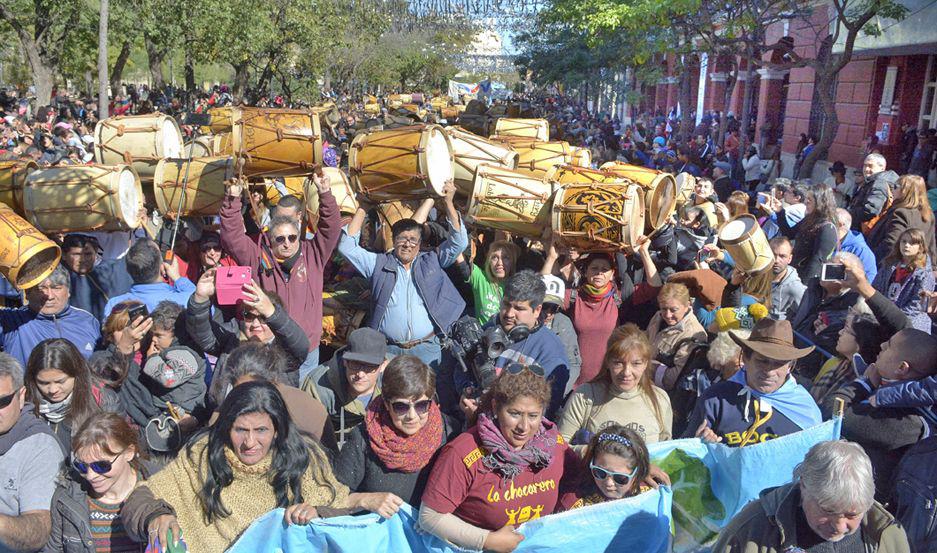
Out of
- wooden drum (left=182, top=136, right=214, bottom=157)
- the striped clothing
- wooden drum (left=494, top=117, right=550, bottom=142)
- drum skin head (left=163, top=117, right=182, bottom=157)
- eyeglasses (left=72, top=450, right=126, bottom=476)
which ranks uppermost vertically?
drum skin head (left=163, top=117, right=182, bottom=157)

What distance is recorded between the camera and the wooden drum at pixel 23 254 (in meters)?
4.49

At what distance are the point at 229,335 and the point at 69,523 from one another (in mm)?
1622

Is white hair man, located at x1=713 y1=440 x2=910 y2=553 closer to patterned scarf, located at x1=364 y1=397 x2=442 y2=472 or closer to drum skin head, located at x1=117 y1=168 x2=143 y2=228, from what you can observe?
patterned scarf, located at x1=364 y1=397 x2=442 y2=472

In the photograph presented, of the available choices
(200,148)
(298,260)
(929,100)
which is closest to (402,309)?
(298,260)

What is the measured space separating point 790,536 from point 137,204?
15.4ft

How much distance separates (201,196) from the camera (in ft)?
20.0

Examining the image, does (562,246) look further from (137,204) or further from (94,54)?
(94,54)

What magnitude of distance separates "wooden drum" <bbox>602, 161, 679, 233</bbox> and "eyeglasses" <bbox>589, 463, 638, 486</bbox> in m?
3.00

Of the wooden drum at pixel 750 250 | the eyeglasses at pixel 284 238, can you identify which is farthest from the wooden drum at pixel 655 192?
the eyeglasses at pixel 284 238

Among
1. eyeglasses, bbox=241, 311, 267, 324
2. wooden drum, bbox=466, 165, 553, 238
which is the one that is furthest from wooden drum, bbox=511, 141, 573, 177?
eyeglasses, bbox=241, 311, 267, 324

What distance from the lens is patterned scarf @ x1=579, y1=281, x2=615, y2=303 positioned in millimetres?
5176

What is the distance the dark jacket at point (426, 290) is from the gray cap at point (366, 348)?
1043mm

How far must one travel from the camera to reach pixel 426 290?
5.14 meters

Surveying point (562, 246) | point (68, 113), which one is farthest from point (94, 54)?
point (562, 246)
